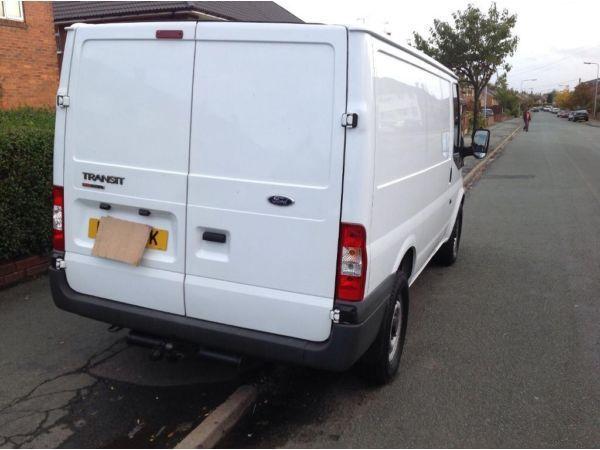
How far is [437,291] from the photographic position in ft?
19.0

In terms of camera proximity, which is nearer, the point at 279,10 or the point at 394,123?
the point at 394,123

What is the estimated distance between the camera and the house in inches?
591

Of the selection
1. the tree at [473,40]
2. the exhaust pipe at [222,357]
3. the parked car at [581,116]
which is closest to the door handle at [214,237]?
the exhaust pipe at [222,357]

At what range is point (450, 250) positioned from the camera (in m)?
6.56

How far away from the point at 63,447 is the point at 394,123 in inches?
99.6

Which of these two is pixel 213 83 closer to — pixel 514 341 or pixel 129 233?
pixel 129 233

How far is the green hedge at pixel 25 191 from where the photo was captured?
16.5ft

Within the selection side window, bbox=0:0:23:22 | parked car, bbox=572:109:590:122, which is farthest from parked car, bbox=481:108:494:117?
side window, bbox=0:0:23:22

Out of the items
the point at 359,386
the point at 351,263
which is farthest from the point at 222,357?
the point at 359,386

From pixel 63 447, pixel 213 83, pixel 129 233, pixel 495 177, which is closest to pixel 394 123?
pixel 213 83

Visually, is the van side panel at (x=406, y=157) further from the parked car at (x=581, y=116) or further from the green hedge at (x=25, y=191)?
the parked car at (x=581, y=116)

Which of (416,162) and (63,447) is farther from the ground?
(416,162)

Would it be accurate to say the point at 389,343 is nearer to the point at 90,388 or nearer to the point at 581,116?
the point at 90,388

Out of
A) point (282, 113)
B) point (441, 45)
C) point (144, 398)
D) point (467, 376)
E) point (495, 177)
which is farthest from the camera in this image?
point (441, 45)
